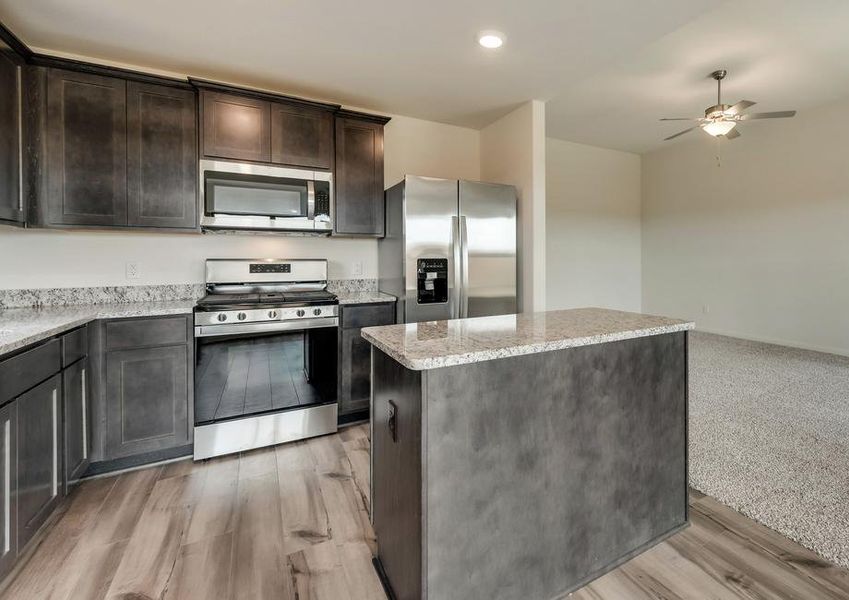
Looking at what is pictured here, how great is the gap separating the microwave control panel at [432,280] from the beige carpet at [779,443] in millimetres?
1913

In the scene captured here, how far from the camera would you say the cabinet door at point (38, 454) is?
5.09 ft

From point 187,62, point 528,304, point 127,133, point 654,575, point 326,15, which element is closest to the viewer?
point 654,575

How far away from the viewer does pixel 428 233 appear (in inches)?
120

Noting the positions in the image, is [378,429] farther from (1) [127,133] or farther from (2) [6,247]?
(2) [6,247]

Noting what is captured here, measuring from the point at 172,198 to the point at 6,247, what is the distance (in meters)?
1.05

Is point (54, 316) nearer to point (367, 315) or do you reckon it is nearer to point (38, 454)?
point (38, 454)

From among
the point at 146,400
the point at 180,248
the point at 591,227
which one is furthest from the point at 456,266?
the point at 591,227

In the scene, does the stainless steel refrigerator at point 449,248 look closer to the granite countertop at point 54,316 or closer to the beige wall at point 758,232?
the granite countertop at point 54,316

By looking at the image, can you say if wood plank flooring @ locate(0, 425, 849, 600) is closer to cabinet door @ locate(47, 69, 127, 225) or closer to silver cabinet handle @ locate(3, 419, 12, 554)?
silver cabinet handle @ locate(3, 419, 12, 554)

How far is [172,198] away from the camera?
261 centimetres

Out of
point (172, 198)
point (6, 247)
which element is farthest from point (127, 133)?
point (6, 247)

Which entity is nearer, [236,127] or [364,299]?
[236,127]

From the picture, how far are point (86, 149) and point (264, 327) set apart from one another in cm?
149

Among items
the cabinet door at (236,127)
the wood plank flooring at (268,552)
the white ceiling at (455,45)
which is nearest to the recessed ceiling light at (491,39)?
the white ceiling at (455,45)
